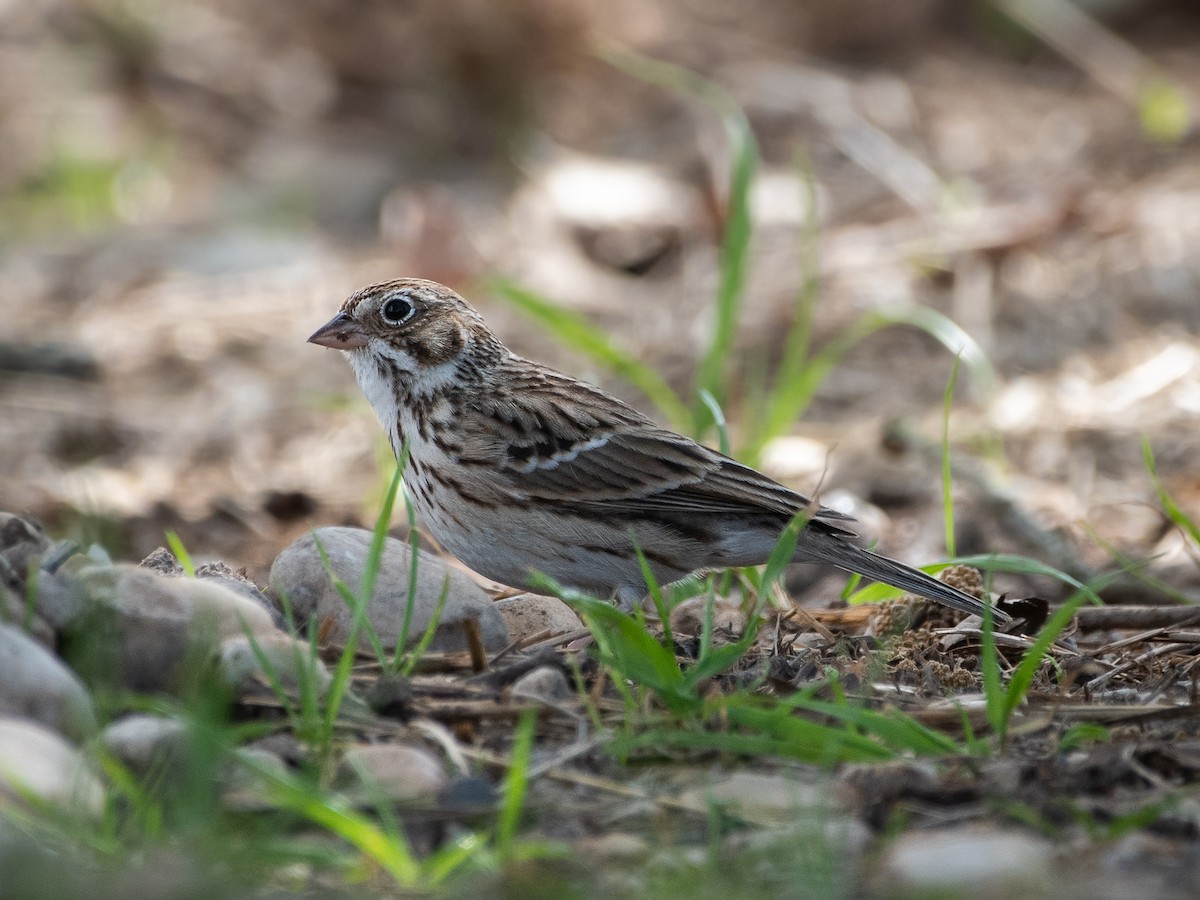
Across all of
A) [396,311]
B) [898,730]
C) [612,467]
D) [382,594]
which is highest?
[396,311]

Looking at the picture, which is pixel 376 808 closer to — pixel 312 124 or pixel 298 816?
pixel 298 816

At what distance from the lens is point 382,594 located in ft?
14.8

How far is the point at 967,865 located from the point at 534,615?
211 centimetres

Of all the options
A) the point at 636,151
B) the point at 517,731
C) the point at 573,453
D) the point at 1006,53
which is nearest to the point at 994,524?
the point at 573,453

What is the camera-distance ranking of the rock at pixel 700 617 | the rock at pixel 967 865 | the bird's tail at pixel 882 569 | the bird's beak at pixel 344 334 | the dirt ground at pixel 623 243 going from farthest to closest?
1. the dirt ground at pixel 623 243
2. the bird's beak at pixel 344 334
3. the rock at pixel 700 617
4. the bird's tail at pixel 882 569
5. the rock at pixel 967 865

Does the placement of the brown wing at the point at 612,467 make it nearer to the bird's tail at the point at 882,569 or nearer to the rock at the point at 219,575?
the bird's tail at the point at 882,569

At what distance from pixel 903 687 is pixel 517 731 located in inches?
45.4

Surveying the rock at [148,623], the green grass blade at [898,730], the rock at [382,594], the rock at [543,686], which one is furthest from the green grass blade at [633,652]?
the rock at [148,623]

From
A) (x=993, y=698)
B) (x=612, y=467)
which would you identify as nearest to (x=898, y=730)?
(x=993, y=698)

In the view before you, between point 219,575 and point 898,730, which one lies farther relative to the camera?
point 219,575

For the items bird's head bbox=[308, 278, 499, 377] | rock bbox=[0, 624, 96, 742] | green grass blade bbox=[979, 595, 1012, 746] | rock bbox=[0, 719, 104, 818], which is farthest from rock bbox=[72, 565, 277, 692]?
bird's head bbox=[308, 278, 499, 377]

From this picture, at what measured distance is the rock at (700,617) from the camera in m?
5.30

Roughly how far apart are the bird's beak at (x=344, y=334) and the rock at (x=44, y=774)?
2.52 m

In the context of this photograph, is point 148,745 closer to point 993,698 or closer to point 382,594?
point 382,594
